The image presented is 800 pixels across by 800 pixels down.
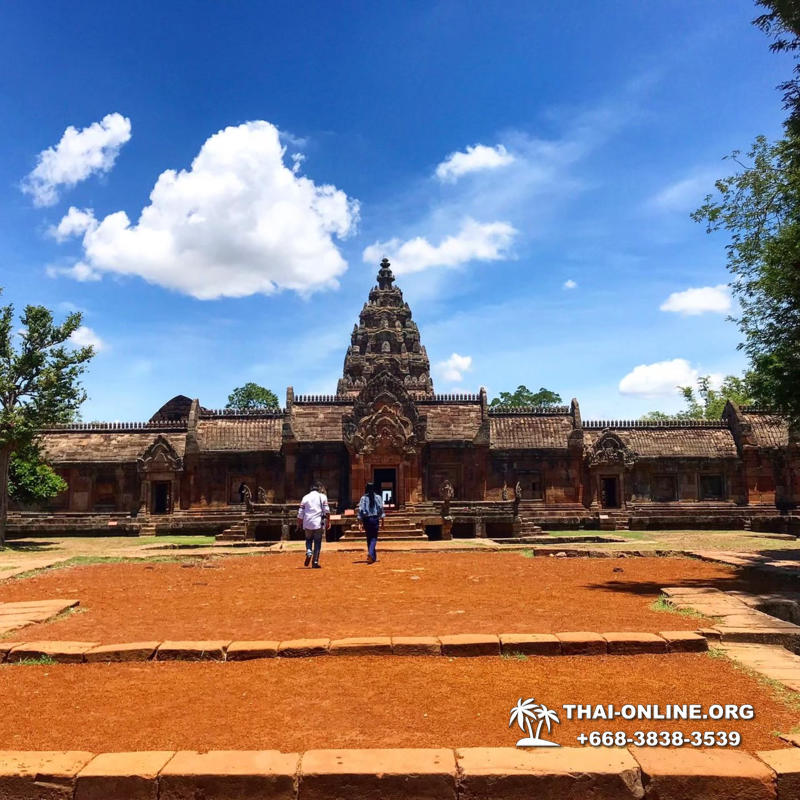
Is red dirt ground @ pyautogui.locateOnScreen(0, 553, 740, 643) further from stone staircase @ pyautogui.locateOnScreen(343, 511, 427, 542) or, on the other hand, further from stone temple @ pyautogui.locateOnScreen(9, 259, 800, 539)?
stone temple @ pyautogui.locateOnScreen(9, 259, 800, 539)

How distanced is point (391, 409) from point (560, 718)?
24.7m

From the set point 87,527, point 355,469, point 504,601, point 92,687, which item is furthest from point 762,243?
point 87,527

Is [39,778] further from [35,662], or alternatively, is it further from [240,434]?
[240,434]

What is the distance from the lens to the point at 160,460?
103ft

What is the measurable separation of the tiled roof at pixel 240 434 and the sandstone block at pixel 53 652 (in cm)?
2456

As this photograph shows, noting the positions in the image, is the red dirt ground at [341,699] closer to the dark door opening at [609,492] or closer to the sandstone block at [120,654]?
the sandstone block at [120,654]

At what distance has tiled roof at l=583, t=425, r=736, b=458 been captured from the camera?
1297 inches

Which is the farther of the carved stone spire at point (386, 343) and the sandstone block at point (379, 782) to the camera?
the carved stone spire at point (386, 343)

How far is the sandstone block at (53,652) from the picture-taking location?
645cm

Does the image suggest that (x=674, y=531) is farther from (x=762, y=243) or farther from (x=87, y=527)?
(x=87, y=527)

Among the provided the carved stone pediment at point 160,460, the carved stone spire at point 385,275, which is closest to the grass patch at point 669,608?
the carved stone pediment at point 160,460

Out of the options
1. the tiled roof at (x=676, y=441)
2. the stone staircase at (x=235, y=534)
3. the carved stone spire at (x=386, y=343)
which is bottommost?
the stone staircase at (x=235, y=534)

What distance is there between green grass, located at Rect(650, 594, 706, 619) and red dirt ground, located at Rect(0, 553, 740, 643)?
0.50 feet

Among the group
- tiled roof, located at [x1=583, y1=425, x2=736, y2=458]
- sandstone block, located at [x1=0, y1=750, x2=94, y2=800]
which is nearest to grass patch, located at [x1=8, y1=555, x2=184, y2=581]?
sandstone block, located at [x1=0, y1=750, x2=94, y2=800]
